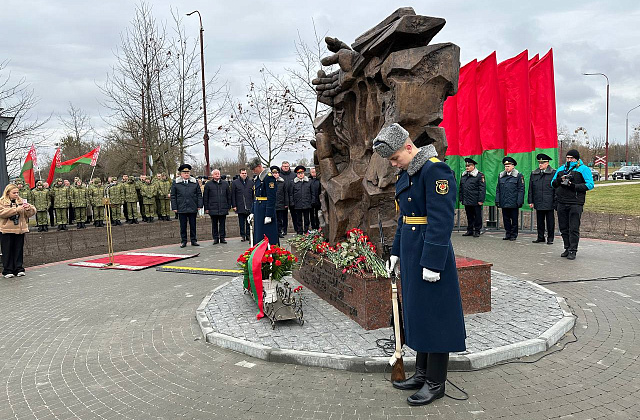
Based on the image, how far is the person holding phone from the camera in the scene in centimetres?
940

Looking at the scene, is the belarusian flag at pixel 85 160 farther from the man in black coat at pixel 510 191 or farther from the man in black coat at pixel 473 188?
the man in black coat at pixel 510 191

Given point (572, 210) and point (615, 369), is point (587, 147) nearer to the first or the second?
point (572, 210)

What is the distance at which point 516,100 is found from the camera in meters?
12.7

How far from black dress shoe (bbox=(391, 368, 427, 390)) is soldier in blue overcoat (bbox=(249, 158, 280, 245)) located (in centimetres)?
555

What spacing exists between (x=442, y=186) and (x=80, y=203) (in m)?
14.2

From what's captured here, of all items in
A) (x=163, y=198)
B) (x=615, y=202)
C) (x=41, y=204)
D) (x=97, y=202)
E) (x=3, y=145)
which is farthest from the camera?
(x=615, y=202)

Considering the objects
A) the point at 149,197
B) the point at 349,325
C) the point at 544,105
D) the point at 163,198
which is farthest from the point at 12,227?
the point at 544,105

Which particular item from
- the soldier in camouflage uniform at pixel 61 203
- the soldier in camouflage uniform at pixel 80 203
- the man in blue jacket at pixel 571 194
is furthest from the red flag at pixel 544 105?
the soldier in camouflage uniform at pixel 61 203

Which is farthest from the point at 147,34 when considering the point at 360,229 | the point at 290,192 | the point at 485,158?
Result: the point at 360,229

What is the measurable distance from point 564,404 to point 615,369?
3.49 feet

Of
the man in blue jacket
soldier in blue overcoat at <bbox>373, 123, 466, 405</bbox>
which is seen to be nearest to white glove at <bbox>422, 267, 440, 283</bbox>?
soldier in blue overcoat at <bbox>373, 123, 466, 405</bbox>

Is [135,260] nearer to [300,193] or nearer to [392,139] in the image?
[300,193]

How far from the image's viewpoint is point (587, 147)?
6525cm

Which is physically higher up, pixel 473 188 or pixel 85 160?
pixel 85 160
